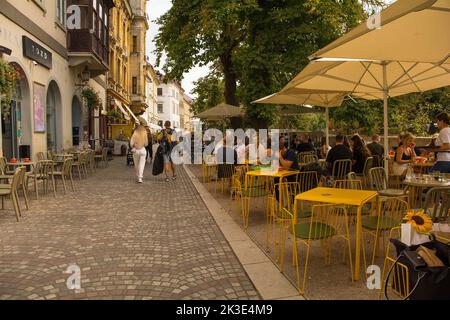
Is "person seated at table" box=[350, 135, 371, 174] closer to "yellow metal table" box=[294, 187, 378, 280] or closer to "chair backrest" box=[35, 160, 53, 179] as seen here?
"yellow metal table" box=[294, 187, 378, 280]

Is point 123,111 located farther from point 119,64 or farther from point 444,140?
point 444,140

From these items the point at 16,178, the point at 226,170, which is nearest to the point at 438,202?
the point at 226,170

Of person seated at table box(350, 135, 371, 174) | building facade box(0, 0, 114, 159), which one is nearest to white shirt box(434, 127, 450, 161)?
person seated at table box(350, 135, 371, 174)

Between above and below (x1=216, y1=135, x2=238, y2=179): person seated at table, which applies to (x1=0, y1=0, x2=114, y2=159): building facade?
above

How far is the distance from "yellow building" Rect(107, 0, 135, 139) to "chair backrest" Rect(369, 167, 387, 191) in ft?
74.4

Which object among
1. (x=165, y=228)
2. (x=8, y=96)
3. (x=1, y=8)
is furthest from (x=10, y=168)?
(x=165, y=228)

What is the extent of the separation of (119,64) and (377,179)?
1115 inches

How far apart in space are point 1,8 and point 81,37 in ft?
21.4

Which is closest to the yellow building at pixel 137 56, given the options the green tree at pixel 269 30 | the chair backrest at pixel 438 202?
the green tree at pixel 269 30

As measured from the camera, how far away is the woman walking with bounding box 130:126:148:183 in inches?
486

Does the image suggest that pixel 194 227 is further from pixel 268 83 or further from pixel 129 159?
pixel 129 159

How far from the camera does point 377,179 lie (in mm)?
6453

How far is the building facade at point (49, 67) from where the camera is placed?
11281 millimetres

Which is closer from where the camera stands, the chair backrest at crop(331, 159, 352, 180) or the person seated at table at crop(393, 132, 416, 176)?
the person seated at table at crop(393, 132, 416, 176)
